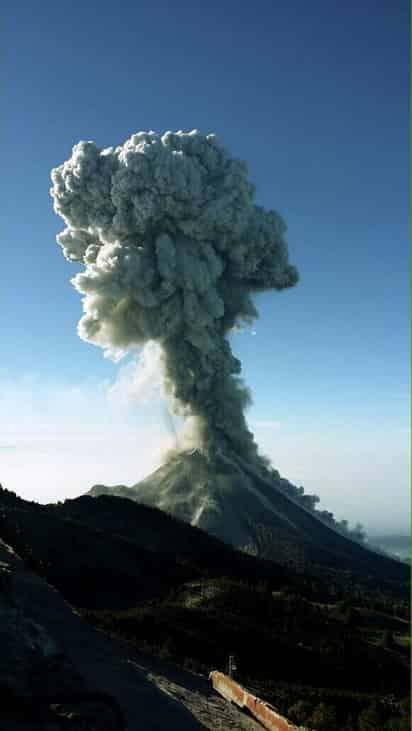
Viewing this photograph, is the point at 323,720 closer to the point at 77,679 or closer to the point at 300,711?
the point at 300,711

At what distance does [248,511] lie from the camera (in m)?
103

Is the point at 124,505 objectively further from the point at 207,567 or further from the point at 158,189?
the point at 158,189

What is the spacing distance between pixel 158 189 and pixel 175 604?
192 feet

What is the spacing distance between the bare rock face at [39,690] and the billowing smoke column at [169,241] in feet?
248

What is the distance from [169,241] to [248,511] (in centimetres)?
4484

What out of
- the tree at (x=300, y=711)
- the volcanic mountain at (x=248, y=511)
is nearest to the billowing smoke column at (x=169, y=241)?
the volcanic mountain at (x=248, y=511)

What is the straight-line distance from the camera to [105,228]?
3425 inches

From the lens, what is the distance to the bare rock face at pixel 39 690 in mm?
7778

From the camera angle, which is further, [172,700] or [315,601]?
[315,601]

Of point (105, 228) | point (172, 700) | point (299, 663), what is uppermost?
point (105, 228)

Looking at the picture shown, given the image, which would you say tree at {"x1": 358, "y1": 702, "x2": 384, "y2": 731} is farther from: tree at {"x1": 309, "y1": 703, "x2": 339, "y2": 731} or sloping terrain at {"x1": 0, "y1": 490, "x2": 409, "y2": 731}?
sloping terrain at {"x1": 0, "y1": 490, "x2": 409, "y2": 731}

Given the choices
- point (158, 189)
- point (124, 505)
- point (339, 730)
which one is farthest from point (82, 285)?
point (339, 730)

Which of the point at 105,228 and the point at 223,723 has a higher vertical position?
the point at 105,228

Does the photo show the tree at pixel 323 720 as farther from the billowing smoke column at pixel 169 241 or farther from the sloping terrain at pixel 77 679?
the billowing smoke column at pixel 169 241
